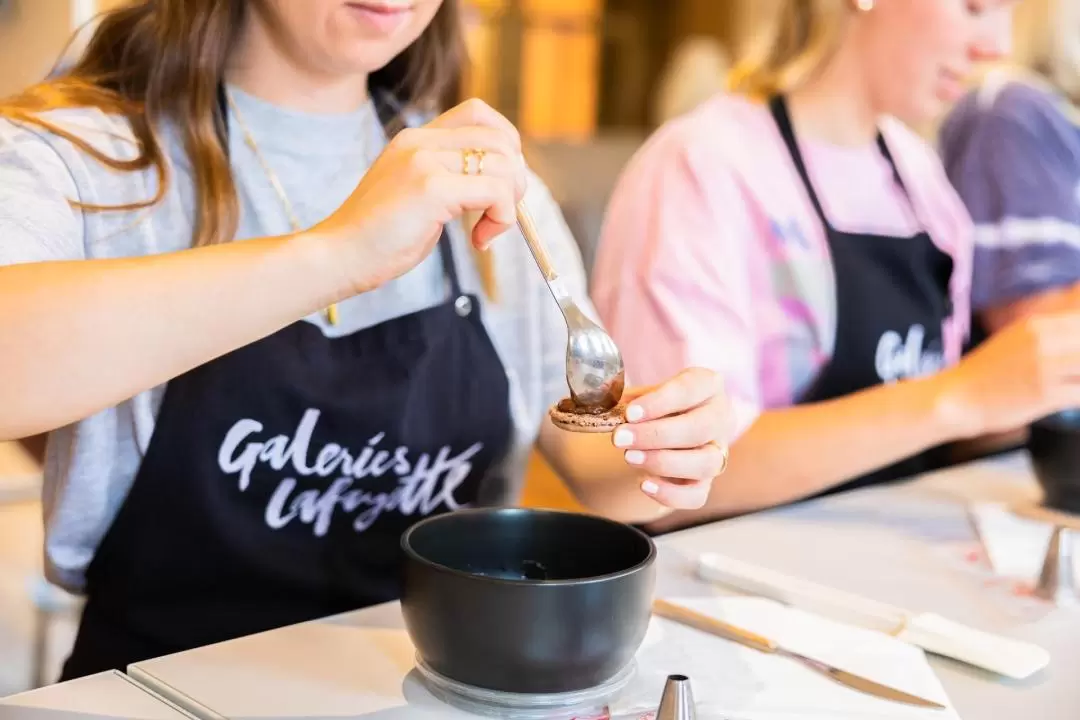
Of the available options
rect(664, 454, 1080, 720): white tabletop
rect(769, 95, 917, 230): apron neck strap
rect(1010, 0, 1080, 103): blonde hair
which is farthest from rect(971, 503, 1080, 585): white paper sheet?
rect(1010, 0, 1080, 103): blonde hair

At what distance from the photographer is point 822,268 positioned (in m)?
1.40

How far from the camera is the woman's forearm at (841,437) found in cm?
120

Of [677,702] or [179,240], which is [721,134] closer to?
[179,240]

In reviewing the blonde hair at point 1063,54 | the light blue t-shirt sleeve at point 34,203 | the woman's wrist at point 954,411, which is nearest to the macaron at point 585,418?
the light blue t-shirt sleeve at point 34,203

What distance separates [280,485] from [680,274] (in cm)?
51

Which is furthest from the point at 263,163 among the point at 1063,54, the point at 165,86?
the point at 1063,54

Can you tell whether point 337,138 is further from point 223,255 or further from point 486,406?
point 223,255

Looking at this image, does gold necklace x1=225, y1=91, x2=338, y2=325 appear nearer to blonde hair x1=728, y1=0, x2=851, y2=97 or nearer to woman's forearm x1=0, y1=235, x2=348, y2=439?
woman's forearm x1=0, y1=235, x2=348, y2=439

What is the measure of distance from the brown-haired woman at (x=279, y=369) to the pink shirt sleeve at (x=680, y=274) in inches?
5.6

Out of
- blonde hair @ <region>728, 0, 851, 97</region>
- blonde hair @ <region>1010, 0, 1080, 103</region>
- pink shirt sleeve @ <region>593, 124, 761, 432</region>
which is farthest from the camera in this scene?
blonde hair @ <region>1010, 0, 1080, 103</region>

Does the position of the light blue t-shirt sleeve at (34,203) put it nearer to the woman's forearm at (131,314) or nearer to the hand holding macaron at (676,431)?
the woman's forearm at (131,314)

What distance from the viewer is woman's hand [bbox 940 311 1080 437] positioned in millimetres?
1183

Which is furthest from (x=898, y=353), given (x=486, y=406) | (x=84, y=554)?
(x=84, y=554)

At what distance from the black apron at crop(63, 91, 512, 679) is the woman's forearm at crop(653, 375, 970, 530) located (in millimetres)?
313
